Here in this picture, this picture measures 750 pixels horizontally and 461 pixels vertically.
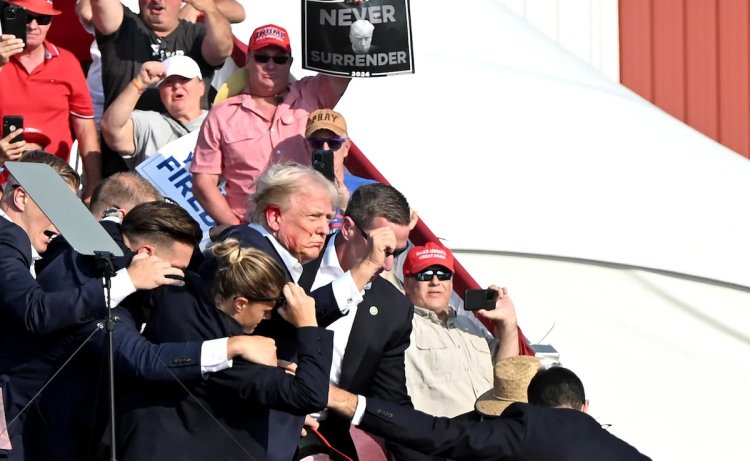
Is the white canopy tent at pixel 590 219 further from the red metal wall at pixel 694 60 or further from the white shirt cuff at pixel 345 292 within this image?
the white shirt cuff at pixel 345 292

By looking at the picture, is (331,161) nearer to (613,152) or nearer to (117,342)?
(117,342)

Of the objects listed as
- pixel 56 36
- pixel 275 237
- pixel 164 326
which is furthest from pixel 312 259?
pixel 56 36

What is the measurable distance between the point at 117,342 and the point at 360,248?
1104 mm

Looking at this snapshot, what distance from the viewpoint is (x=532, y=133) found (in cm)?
806

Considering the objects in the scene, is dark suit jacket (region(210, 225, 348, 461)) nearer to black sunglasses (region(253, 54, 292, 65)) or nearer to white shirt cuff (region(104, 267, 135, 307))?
white shirt cuff (region(104, 267, 135, 307))

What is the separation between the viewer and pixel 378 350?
15.4 ft

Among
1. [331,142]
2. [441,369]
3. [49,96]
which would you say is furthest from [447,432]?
[49,96]

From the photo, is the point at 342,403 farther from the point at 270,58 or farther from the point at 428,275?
the point at 270,58

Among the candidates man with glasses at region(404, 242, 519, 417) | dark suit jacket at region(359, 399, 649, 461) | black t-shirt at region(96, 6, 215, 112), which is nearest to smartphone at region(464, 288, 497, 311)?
man with glasses at region(404, 242, 519, 417)

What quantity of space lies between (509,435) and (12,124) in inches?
99.1

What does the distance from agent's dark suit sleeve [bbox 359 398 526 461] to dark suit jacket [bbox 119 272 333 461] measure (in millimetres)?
278

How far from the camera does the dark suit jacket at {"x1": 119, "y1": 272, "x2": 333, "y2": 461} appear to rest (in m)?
3.79

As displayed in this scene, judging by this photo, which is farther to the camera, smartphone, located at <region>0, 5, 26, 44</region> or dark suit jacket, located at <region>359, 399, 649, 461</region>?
smartphone, located at <region>0, 5, 26, 44</region>

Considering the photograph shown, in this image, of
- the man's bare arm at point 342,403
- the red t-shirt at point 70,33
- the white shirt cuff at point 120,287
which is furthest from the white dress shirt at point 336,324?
the red t-shirt at point 70,33
